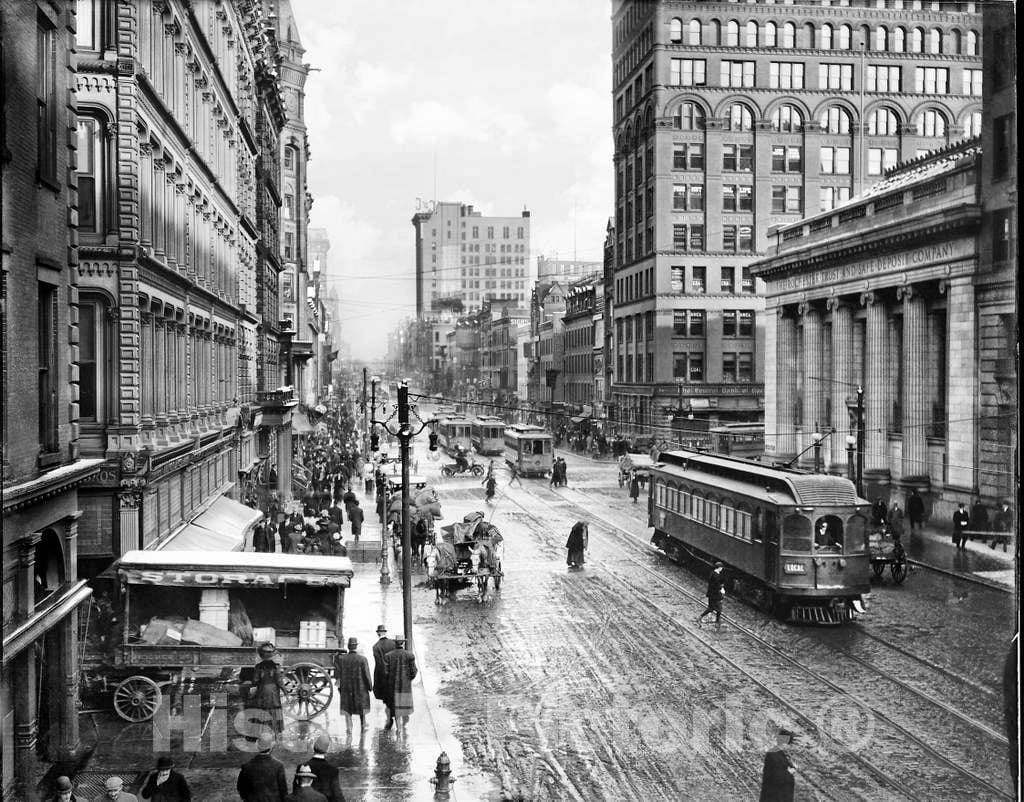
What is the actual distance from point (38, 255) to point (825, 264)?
129ft

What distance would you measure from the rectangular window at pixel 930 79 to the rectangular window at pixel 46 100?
57.0 meters

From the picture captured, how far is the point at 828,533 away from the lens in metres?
24.4

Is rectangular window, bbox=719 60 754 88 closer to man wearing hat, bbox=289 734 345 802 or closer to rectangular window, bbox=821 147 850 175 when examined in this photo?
rectangular window, bbox=821 147 850 175

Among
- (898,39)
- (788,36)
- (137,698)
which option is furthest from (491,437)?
(137,698)

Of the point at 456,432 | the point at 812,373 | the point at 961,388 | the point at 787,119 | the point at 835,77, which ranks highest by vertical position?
the point at 835,77

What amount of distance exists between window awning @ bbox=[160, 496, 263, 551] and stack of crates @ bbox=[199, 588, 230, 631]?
467cm

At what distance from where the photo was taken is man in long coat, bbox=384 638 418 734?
17047 mm

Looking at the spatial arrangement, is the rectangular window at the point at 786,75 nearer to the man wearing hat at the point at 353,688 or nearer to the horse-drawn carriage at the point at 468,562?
the horse-drawn carriage at the point at 468,562

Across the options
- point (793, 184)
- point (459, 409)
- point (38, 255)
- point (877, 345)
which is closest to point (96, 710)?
point (38, 255)

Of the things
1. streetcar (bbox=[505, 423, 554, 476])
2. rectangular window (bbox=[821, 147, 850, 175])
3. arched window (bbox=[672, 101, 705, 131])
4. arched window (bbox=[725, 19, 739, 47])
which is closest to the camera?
streetcar (bbox=[505, 423, 554, 476])

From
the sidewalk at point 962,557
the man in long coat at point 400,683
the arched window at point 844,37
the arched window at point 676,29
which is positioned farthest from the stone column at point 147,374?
the arched window at point 676,29

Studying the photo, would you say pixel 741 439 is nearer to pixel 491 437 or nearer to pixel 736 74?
pixel 491 437

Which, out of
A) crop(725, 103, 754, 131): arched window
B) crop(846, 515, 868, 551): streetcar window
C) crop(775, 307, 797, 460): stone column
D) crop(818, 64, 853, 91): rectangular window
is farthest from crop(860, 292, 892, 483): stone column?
crop(725, 103, 754, 131): arched window

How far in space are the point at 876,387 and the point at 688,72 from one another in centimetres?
3992
